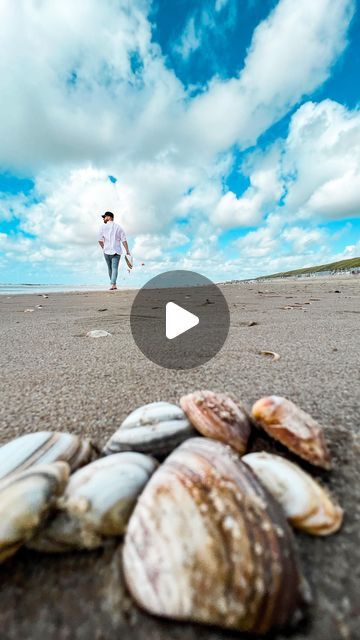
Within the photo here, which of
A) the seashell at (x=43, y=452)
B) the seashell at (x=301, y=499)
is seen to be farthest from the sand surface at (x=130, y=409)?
the seashell at (x=43, y=452)

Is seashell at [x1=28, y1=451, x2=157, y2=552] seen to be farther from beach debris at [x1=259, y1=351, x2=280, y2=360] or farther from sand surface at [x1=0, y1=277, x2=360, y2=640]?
beach debris at [x1=259, y1=351, x2=280, y2=360]

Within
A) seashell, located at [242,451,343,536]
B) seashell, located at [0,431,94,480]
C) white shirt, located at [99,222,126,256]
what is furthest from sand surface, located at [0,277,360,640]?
white shirt, located at [99,222,126,256]

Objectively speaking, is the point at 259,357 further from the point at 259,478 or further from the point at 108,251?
the point at 108,251

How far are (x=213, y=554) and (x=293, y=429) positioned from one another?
0.48 meters

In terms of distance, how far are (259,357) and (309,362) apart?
0.36 metres

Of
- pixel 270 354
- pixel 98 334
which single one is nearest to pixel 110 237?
pixel 98 334

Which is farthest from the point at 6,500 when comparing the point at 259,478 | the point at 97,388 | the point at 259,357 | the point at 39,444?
the point at 259,357

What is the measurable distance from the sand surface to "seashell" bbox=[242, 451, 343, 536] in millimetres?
38

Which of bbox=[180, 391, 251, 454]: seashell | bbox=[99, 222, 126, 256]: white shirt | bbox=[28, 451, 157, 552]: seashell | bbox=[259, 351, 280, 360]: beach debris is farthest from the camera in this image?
bbox=[99, 222, 126, 256]: white shirt

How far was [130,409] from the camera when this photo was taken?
1506 mm

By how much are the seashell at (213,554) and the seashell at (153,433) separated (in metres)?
0.21

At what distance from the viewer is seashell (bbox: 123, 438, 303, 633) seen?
614mm

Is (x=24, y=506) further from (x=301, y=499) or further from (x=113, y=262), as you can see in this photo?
(x=113, y=262)

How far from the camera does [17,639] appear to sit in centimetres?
63
